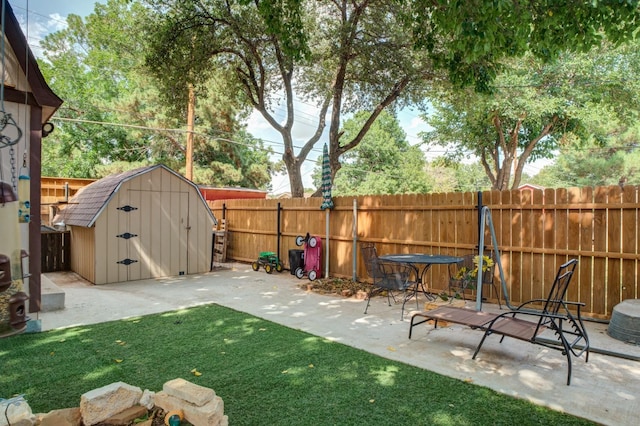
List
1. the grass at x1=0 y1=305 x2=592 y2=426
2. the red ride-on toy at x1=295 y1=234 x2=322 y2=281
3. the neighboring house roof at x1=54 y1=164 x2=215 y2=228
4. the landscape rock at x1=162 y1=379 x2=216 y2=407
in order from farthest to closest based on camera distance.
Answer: the red ride-on toy at x1=295 y1=234 x2=322 y2=281, the neighboring house roof at x1=54 y1=164 x2=215 y2=228, the grass at x1=0 y1=305 x2=592 y2=426, the landscape rock at x1=162 y1=379 x2=216 y2=407

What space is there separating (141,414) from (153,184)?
22.2 ft

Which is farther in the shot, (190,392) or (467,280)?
(467,280)

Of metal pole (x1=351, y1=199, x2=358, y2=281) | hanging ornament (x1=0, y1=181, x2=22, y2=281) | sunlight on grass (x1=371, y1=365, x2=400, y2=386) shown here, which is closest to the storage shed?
metal pole (x1=351, y1=199, x2=358, y2=281)

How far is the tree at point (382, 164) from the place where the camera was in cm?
2881

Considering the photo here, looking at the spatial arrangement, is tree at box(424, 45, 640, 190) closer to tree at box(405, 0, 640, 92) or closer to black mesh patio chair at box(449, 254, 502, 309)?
black mesh patio chair at box(449, 254, 502, 309)

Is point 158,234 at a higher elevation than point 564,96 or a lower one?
lower

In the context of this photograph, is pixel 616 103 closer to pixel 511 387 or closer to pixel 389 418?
pixel 511 387

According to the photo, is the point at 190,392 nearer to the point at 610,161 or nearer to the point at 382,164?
the point at 610,161

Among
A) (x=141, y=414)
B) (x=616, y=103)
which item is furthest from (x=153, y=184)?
(x=616, y=103)

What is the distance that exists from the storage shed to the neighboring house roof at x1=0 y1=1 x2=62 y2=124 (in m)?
2.73

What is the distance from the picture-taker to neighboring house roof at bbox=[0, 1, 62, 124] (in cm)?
403

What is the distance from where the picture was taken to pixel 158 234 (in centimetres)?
839

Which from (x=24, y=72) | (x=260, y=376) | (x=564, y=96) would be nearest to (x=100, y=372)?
(x=260, y=376)

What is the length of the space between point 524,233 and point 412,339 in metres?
2.69
